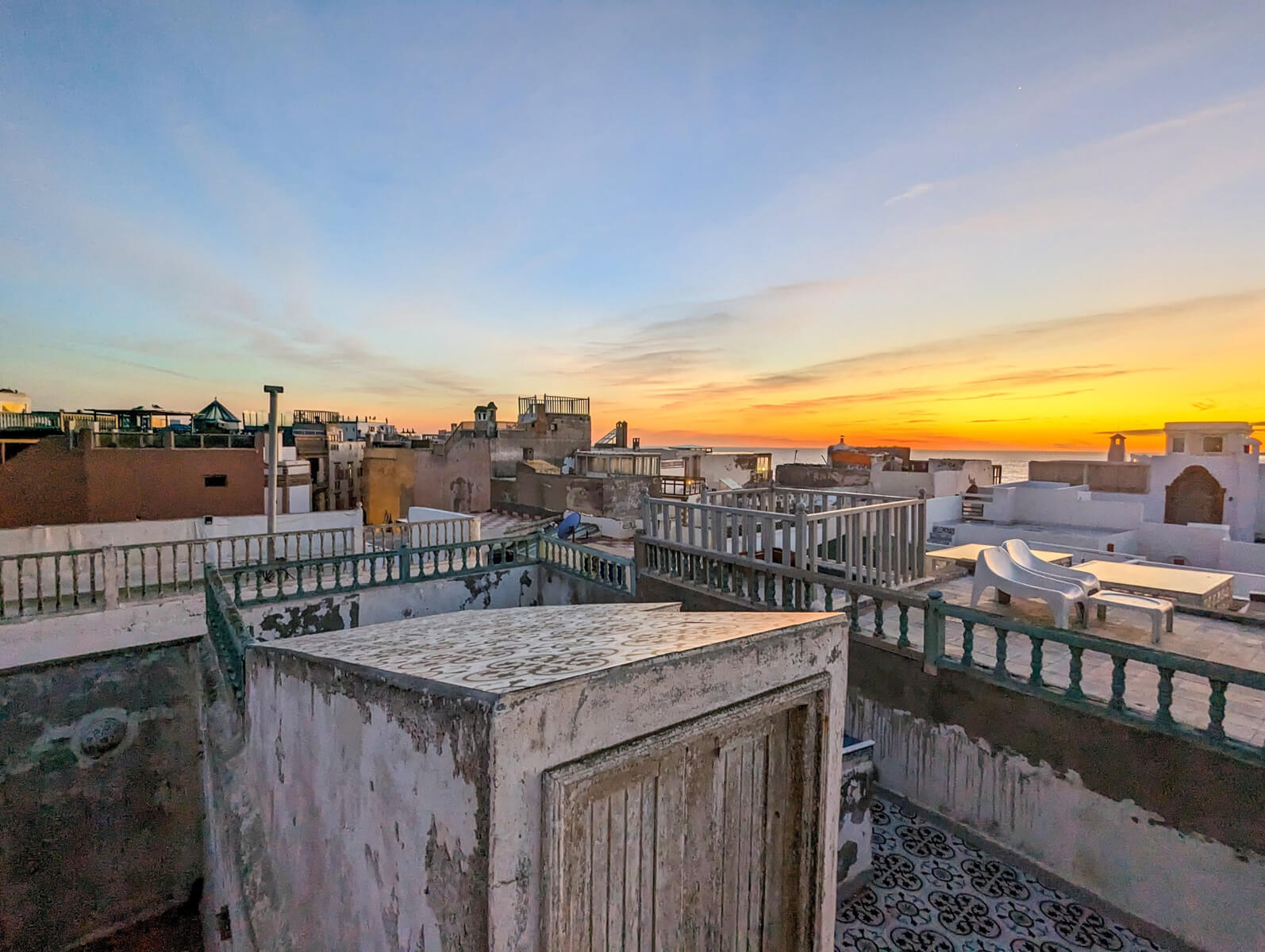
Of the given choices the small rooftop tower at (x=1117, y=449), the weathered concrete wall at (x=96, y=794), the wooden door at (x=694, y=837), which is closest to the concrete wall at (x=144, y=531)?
the weathered concrete wall at (x=96, y=794)

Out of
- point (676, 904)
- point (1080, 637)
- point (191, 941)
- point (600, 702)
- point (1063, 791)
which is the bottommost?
point (191, 941)

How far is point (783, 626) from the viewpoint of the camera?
2.35 metres

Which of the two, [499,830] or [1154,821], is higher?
[499,830]

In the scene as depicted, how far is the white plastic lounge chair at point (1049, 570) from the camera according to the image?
5398 millimetres

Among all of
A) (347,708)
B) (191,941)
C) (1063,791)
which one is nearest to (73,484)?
(191,941)

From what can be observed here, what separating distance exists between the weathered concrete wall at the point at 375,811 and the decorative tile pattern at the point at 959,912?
2.78 metres

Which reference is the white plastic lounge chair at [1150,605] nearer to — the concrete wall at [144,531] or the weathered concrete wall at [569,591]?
the weathered concrete wall at [569,591]

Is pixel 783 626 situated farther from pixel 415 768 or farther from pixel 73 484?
pixel 73 484

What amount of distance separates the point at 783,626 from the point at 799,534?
10.4ft

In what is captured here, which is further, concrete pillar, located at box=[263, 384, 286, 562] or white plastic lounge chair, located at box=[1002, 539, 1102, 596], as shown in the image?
concrete pillar, located at box=[263, 384, 286, 562]

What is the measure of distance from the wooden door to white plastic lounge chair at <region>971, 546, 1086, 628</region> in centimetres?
380

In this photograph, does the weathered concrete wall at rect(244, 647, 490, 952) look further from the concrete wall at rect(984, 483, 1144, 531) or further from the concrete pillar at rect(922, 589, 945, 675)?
the concrete wall at rect(984, 483, 1144, 531)

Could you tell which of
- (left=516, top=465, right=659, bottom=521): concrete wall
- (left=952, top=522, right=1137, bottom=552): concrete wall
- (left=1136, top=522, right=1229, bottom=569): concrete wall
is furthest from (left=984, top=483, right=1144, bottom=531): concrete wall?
(left=516, top=465, right=659, bottom=521): concrete wall

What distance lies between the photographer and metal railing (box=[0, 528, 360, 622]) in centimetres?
712
